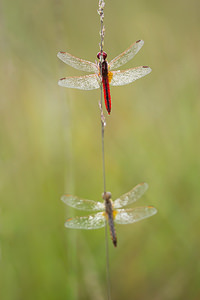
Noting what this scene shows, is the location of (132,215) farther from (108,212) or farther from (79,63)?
(79,63)

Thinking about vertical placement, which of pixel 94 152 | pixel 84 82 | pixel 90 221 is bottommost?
pixel 90 221

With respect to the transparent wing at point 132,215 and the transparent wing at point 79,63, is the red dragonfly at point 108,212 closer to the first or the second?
the transparent wing at point 132,215

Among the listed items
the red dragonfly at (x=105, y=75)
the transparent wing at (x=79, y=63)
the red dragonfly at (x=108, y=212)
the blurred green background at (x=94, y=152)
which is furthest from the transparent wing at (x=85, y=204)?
the transparent wing at (x=79, y=63)

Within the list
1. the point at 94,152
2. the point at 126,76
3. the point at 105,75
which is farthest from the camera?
the point at 94,152

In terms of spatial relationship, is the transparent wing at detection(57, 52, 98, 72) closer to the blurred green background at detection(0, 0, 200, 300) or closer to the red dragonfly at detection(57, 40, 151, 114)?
the red dragonfly at detection(57, 40, 151, 114)

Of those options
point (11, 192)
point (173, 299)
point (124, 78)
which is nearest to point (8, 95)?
point (11, 192)

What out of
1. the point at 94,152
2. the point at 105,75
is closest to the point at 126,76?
the point at 105,75
